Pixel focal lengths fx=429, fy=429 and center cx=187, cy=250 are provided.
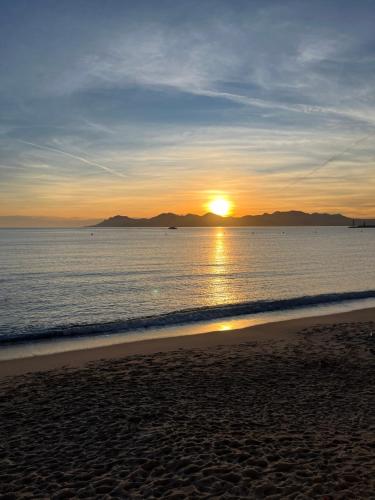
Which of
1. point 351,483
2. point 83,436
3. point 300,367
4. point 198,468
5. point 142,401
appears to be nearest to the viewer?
point 351,483

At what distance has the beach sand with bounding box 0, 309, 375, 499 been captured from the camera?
7.04 metres

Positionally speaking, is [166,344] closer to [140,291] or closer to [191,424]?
[191,424]

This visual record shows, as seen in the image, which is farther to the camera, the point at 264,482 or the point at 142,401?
the point at 142,401

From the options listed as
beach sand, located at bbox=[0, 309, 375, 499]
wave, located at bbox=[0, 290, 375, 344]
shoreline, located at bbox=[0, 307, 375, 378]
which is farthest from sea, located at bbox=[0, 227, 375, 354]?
beach sand, located at bbox=[0, 309, 375, 499]

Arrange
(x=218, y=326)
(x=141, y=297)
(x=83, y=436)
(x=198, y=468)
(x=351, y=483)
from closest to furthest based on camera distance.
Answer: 1. (x=351, y=483)
2. (x=198, y=468)
3. (x=83, y=436)
4. (x=218, y=326)
5. (x=141, y=297)

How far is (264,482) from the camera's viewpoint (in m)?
7.00

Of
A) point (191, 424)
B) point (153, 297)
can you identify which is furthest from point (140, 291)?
point (191, 424)

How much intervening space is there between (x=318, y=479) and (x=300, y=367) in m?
7.14

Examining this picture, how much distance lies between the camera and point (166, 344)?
18.2m

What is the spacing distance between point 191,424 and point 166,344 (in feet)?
28.8

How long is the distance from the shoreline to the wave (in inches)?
132

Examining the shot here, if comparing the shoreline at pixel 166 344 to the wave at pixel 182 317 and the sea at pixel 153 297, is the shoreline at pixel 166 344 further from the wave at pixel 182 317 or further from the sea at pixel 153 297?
the wave at pixel 182 317

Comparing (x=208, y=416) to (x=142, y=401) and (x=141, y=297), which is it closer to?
(x=142, y=401)

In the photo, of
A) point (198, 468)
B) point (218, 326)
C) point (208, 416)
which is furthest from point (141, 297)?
point (198, 468)
